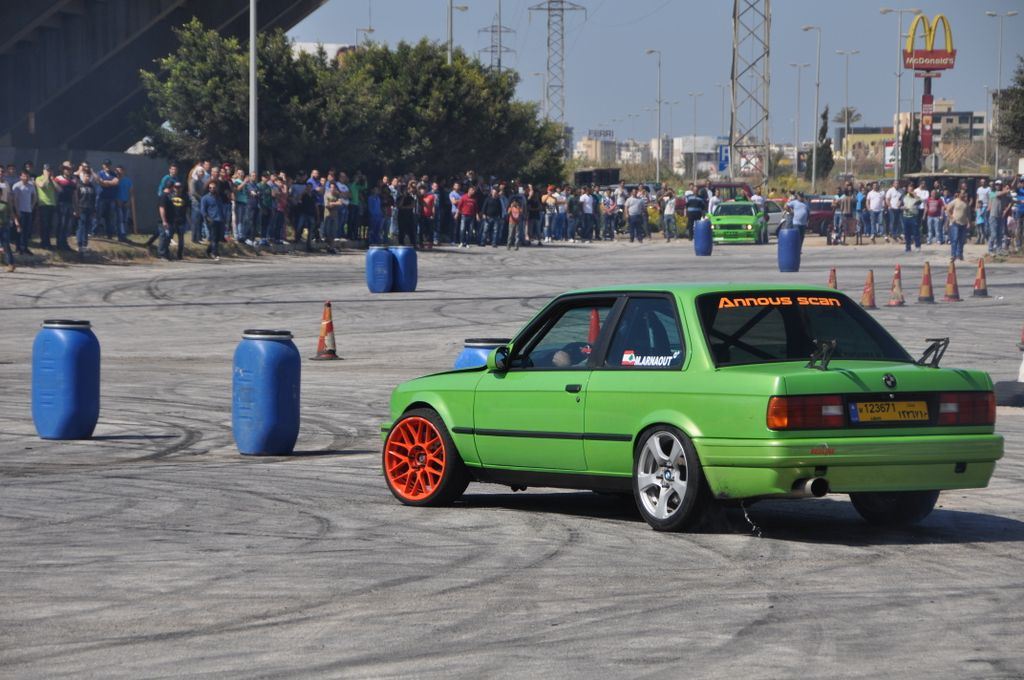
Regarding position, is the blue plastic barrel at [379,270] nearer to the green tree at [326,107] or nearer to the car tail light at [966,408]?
the green tree at [326,107]

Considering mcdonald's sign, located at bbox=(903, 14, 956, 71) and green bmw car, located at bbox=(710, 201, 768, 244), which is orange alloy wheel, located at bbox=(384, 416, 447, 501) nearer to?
green bmw car, located at bbox=(710, 201, 768, 244)

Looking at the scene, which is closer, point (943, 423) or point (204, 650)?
point (204, 650)

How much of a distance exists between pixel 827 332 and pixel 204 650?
4207mm

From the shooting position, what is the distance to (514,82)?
70.0 metres

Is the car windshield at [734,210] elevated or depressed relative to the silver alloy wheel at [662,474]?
elevated

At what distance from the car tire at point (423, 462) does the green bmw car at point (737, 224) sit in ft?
161

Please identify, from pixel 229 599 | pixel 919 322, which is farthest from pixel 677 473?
pixel 919 322

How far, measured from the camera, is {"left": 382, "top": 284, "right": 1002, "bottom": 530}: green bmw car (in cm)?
820

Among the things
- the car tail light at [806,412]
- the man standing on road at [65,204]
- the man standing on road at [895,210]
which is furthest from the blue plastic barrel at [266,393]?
the man standing on road at [895,210]

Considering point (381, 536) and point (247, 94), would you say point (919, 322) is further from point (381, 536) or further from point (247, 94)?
point (247, 94)

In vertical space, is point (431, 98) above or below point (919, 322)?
above

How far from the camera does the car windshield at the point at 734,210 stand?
2320 inches

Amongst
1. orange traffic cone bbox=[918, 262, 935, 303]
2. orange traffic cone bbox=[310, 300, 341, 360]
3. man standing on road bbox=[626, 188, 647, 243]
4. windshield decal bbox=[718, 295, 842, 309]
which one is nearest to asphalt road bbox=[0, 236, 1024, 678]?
windshield decal bbox=[718, 295, 842, 309]

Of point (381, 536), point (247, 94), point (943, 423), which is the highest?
point (247, 94)
